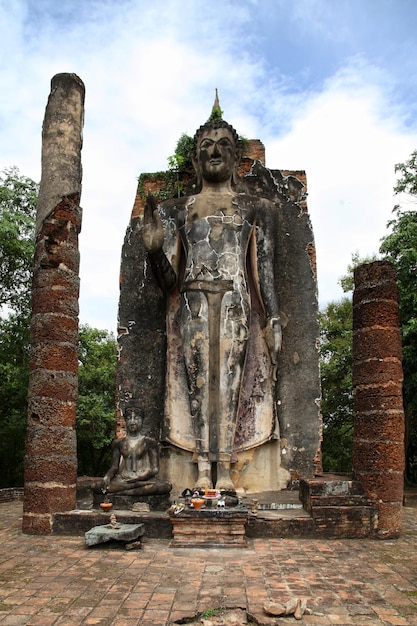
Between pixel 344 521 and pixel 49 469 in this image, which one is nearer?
pixel 344 521

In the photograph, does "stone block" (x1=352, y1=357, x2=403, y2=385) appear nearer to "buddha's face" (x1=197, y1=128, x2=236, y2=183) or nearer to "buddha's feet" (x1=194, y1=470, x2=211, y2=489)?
"buddha's feet" (x1=194, y1=470, x2=211, y2=489)

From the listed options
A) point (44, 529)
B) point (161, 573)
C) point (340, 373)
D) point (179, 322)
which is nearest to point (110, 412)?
point (340, 373)

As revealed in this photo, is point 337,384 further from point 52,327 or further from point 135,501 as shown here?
point 52,327

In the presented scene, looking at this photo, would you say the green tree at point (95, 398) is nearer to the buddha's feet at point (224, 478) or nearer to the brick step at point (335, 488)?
the buddha's feet at point (224, 478)

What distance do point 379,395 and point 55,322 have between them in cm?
370

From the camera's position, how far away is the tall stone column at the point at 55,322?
267 inches

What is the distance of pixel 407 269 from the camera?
1162 centimetres

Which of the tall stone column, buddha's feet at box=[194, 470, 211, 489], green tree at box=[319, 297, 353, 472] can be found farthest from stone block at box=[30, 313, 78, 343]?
green tree at box=[319, 297, 353, 472]

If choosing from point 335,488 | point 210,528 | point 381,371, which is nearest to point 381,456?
point 335,488

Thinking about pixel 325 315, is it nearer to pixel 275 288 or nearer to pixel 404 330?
pixel 404 330

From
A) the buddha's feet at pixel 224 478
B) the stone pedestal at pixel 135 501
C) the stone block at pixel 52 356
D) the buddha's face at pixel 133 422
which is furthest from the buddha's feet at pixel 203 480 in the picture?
the stone block at pixel 52 356

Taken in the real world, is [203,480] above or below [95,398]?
below

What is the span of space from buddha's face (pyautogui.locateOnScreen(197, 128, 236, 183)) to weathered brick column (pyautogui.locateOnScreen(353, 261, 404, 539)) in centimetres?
249

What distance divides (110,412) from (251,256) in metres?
7.46
